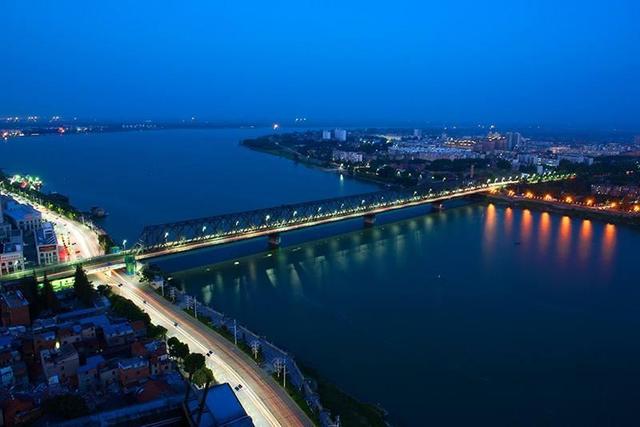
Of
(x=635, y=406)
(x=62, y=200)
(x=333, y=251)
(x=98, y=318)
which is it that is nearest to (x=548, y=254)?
(x=333, y=251)

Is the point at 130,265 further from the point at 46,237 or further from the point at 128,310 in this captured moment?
the point at 46,237

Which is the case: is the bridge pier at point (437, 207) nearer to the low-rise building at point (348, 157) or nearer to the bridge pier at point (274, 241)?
the bridge pier at point (274, 241)

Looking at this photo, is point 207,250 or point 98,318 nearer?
point 98,318

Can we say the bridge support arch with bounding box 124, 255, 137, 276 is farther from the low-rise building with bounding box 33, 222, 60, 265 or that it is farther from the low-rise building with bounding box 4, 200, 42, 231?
the low-rise building with bounding box 4, 200, 42, 231

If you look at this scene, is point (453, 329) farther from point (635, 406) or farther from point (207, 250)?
point (207, 250)

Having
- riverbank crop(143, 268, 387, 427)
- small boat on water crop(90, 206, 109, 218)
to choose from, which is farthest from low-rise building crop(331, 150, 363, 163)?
riverbank crop(143, 268, 387, 427)

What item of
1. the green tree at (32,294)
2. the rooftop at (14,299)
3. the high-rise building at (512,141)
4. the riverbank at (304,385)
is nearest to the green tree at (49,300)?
the green tree at (32,294)

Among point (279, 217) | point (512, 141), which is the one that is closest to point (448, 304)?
point (279, 217)
